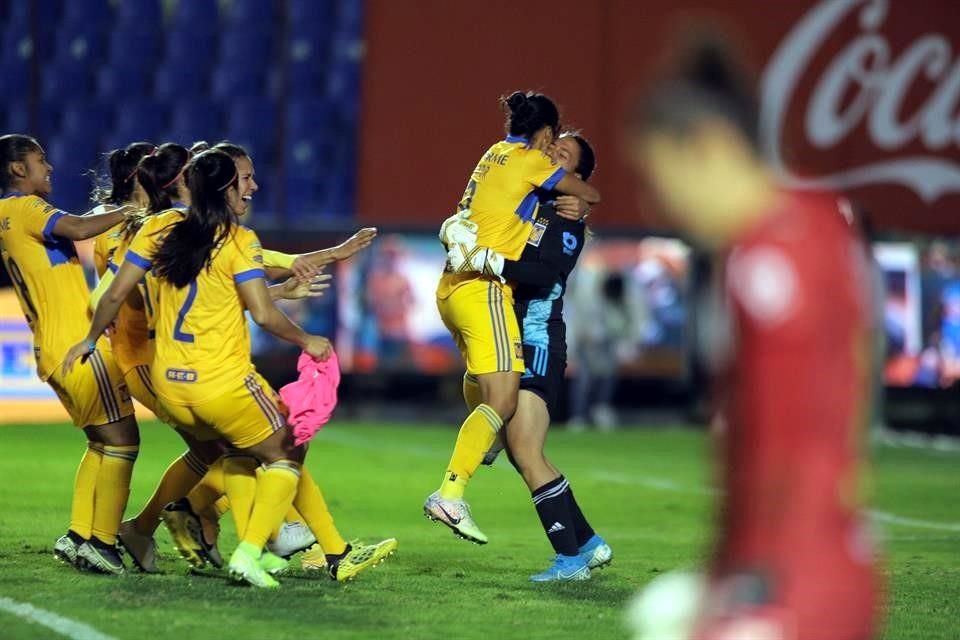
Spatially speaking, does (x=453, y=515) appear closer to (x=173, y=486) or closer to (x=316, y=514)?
(x=316, y=514)

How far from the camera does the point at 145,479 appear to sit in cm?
1245

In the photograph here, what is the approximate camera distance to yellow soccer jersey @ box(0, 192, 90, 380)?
7.82 metres

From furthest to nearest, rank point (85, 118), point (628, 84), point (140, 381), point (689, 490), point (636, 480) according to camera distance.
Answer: point (628, 84) → point (85, 118) → point (636, 480) → point (689, 490) → point (140, 381)

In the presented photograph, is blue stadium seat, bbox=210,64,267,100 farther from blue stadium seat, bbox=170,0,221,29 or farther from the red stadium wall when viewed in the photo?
the red stadium wall

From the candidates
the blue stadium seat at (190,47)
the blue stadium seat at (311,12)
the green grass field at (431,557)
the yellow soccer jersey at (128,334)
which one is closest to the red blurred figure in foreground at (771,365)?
the green grass field at (431,557)

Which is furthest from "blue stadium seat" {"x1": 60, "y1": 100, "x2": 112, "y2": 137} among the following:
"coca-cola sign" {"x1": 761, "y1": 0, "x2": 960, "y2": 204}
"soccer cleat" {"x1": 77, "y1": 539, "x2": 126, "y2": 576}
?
"soccer cleat" {"x1": 77, "y1": 539, "x2": 126, "y2": 576}

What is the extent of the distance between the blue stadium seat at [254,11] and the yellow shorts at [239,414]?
13.9m

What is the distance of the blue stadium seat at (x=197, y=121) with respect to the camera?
20.4 metres

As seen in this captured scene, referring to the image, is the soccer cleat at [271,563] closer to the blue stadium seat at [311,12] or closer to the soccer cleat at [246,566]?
the soccer cleat at [246,566]

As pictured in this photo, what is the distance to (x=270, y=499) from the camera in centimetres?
710

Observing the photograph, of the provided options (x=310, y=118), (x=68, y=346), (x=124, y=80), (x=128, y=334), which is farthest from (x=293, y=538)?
(x=124, y=80)

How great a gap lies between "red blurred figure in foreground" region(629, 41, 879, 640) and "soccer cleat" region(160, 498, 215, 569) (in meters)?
5.19

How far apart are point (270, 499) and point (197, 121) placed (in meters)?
14.0

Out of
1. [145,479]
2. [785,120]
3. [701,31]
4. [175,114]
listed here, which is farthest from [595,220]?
[701,31]
